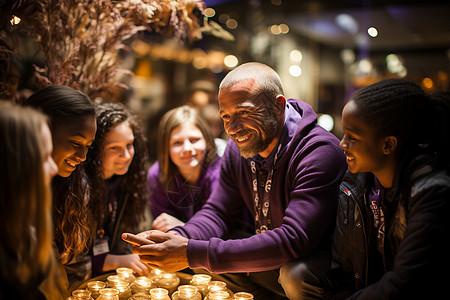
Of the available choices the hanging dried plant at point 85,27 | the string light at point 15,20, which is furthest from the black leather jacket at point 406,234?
the string light at point 15,20

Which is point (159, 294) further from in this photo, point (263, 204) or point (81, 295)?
point (263, 204)

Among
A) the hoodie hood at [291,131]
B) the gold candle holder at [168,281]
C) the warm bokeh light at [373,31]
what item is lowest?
the gold candle holder at [168,281]

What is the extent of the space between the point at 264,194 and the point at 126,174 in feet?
3.56

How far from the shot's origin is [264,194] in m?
2.34

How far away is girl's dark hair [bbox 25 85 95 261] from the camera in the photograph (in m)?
2.00

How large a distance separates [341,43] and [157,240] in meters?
7.61

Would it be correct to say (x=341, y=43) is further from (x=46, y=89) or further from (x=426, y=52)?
(x=46, y=89)

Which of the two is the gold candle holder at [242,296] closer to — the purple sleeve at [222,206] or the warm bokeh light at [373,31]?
the purple sleeve at [222,206]

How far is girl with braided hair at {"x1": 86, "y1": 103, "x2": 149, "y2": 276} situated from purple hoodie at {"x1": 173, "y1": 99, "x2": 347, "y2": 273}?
23.5 inches

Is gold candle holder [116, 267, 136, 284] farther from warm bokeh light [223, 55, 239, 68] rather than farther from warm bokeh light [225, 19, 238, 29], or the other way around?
warm bokeh light [223, 55, 239, 68]

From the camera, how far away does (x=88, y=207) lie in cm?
239

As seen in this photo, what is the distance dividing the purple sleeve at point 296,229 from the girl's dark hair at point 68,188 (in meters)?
0.70

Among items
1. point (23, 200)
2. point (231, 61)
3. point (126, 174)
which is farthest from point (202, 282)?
point (231, 61)

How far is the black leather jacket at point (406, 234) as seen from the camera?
152cm
